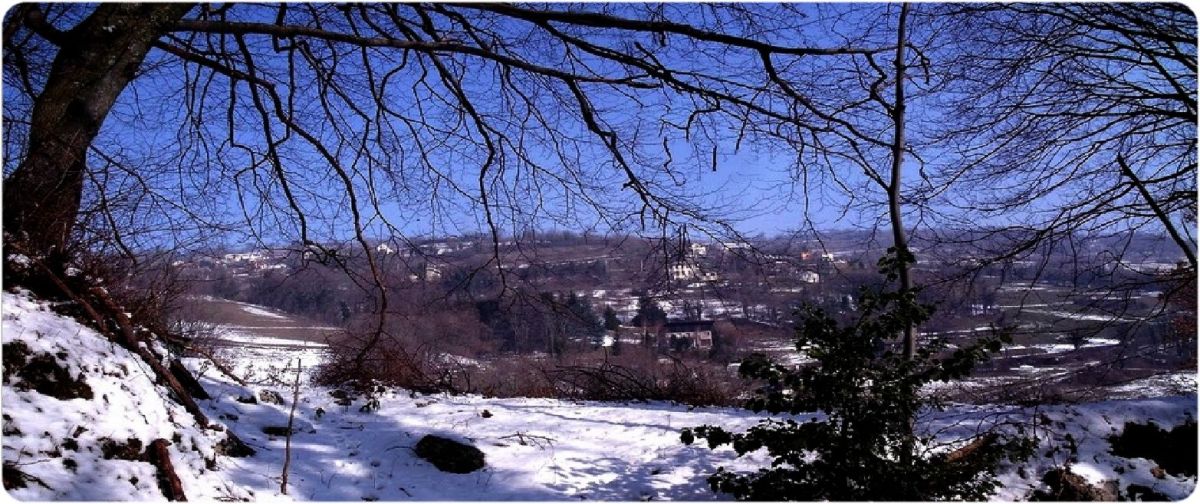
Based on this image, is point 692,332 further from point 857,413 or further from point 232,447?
point 232,447

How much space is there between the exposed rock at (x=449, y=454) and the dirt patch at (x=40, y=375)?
2214 millimetres

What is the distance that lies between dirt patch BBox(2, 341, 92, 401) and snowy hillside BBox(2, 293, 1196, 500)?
0.02 meters

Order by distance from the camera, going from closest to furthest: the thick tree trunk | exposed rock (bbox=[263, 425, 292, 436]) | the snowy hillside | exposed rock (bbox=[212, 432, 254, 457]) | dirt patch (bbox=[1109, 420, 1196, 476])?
the snowy hillside < the thick tree trunk < exposed rock (bbox=[212, 432, 254, 457]) < dirt patch (bbox=[1109, 420, 1196, 476]) < exposed rock (bbox=[263, 425, 292, 436])

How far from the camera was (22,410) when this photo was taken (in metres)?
2.92

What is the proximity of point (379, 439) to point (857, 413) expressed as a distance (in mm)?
3923

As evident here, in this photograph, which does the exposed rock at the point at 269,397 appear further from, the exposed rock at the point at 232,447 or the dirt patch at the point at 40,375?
the dirt patch at the point at 40,375

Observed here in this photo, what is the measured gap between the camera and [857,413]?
9.82ft

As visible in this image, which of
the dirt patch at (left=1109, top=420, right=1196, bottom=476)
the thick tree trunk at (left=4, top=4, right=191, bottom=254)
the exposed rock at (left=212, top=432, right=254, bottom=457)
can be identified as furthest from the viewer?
the dirt patch at (left=1109, top=420, right=1196, bottom=476)

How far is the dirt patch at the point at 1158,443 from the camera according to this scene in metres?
4.52

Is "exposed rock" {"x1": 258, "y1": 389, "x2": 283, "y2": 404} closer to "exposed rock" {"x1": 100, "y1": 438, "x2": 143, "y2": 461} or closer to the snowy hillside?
the snowy hillside

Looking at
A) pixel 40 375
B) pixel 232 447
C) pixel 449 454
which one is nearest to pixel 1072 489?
pixel 449 454

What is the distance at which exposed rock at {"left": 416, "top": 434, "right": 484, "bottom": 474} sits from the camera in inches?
179

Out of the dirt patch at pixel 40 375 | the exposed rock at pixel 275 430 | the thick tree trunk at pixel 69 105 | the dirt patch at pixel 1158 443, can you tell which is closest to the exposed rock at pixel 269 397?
the exposed rock at pixel 275 430

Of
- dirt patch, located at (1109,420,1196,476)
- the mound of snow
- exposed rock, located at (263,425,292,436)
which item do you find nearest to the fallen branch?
the mound of snow
